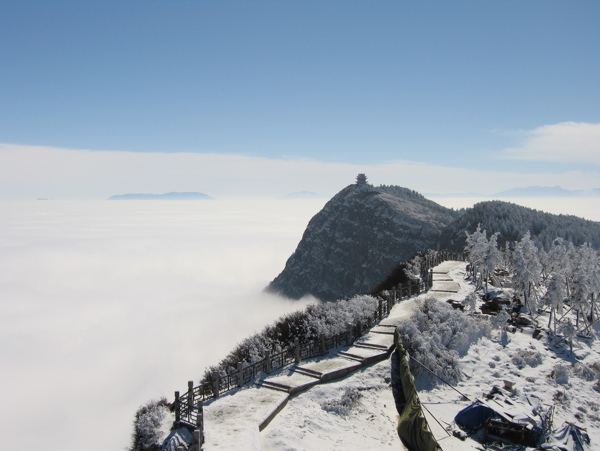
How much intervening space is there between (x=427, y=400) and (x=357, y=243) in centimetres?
13546

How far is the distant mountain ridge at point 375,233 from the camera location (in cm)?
13625

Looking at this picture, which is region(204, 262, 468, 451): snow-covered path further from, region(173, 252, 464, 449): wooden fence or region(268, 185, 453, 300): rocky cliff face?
region(268, 185, 453, 300): rocky cliff face

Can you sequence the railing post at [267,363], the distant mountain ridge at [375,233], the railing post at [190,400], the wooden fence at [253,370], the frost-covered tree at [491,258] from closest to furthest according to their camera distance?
the wooden fence at [253,370] < the railing post at [190,400] < the railing post at [267,363] < the frost-covered tree at [491,258] < the distant mountain ridge at [375,233]

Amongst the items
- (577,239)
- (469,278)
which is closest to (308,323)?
(469,278)

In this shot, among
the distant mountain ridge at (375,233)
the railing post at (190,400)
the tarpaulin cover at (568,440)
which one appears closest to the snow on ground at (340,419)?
the railing post at (190,400)

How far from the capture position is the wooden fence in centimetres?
1681

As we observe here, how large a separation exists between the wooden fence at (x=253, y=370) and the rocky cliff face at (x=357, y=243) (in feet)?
366

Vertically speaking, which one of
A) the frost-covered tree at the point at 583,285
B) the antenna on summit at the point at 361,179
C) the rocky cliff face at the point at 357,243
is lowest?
the rocky cliff face at the point at 357,243

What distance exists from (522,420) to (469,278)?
31884 mm

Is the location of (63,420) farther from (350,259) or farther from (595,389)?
(595,389)

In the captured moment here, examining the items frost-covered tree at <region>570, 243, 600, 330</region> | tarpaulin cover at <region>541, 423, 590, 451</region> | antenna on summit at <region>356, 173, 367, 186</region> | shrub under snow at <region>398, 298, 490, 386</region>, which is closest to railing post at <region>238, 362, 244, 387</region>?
shrub under snow at <region>398, 298, 490, 386</region>

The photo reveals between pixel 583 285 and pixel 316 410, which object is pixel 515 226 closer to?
A: pixel 583 285

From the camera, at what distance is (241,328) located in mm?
131875

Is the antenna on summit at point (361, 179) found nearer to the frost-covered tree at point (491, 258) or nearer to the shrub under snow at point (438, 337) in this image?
the frost-covered tree at point (491, 258)
